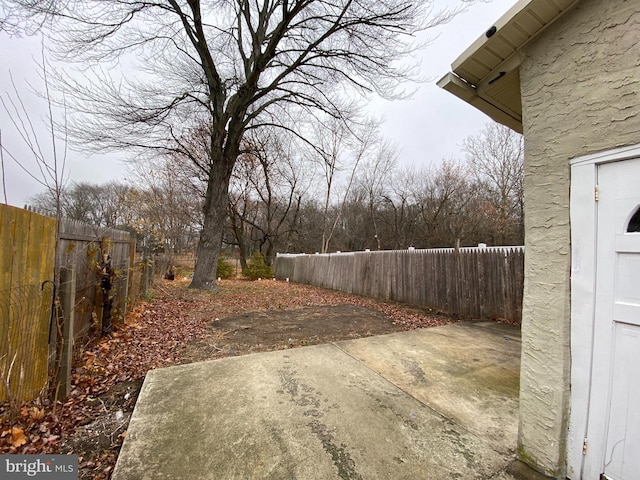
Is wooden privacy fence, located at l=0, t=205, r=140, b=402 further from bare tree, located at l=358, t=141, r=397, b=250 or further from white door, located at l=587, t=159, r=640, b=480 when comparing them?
bare tree, located at l=358, t=141, r=397, b=250

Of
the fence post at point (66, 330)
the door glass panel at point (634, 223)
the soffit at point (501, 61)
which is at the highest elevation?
the soffit at point (501, 61)

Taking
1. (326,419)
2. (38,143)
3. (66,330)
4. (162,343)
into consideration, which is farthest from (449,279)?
(38,143)

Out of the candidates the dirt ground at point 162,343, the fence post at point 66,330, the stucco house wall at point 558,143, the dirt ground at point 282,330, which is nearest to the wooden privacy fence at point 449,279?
the dirt ground at point 162,343

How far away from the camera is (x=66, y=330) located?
8.04ft

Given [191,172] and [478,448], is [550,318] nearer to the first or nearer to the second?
[478,448]

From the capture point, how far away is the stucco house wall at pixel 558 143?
1.47 metres

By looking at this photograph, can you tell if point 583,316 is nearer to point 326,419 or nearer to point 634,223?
point 634,223

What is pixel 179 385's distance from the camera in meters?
2.60

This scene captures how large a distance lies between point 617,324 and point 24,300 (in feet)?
13.2

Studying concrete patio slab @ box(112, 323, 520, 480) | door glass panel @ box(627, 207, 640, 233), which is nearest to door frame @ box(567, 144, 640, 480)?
door glass panel @ box(627, 207, 640, 233)

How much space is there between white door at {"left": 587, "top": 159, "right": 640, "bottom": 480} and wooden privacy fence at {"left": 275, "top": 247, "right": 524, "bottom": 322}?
4.48 meters

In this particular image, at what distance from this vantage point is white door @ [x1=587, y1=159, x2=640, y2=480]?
4.52ft

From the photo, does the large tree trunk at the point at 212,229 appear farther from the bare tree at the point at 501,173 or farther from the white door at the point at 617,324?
the bare tree at the point at 501,173

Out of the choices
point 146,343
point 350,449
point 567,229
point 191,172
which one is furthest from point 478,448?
point 191,172
